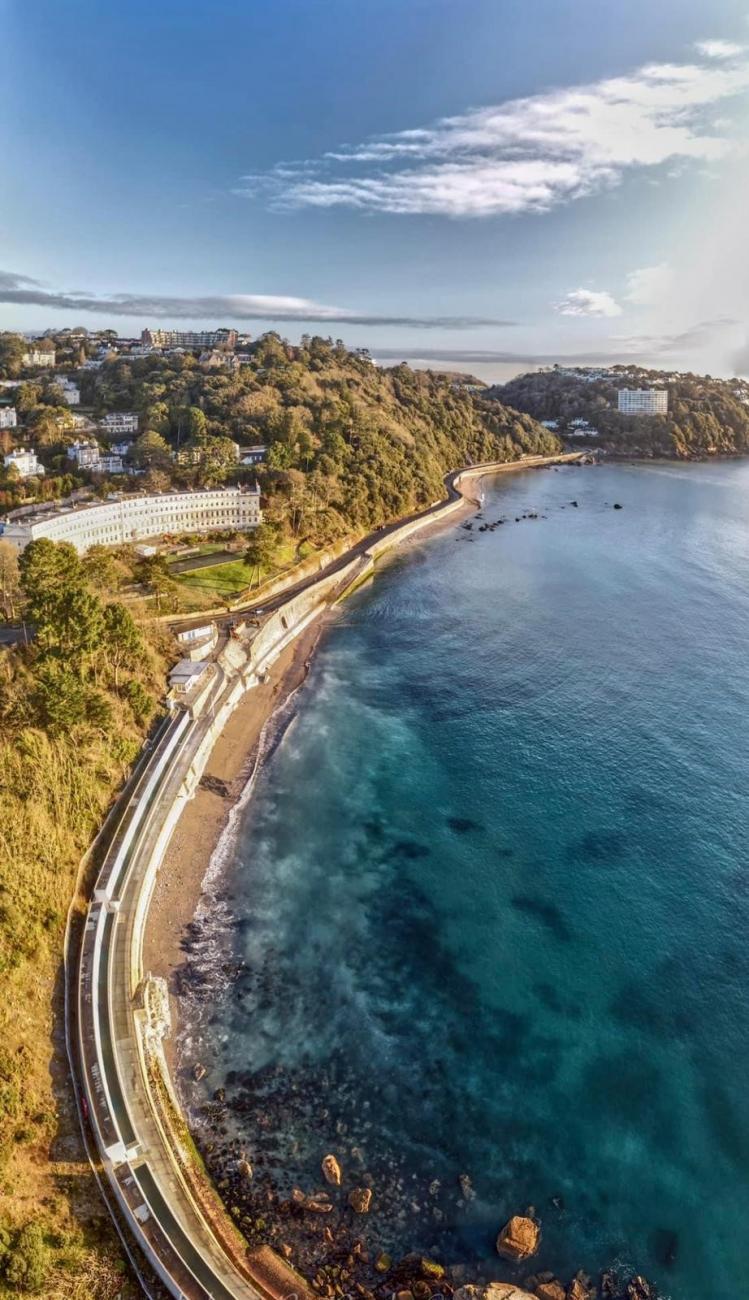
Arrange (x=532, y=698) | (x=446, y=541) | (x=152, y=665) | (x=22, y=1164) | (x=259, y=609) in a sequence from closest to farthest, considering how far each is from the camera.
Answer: (x=22, y=1164) < (x=152, y=665) < (x=532, y=698) < (x=259, y=609) < (x=446, y=541)

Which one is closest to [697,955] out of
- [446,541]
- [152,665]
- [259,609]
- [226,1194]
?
[226,1194]

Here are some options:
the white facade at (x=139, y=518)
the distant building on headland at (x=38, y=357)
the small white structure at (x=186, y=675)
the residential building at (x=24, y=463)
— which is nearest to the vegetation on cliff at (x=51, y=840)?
the small white structure at (x=186, y=675)

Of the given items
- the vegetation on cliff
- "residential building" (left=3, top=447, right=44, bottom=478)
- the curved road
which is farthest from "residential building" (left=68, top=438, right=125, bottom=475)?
the curved road

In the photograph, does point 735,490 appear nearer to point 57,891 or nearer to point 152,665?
point 152,665

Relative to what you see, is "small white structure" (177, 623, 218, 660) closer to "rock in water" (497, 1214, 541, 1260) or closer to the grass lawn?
the grass lawn

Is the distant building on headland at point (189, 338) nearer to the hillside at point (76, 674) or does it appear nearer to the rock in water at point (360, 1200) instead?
the hillside at point (76, 674)
